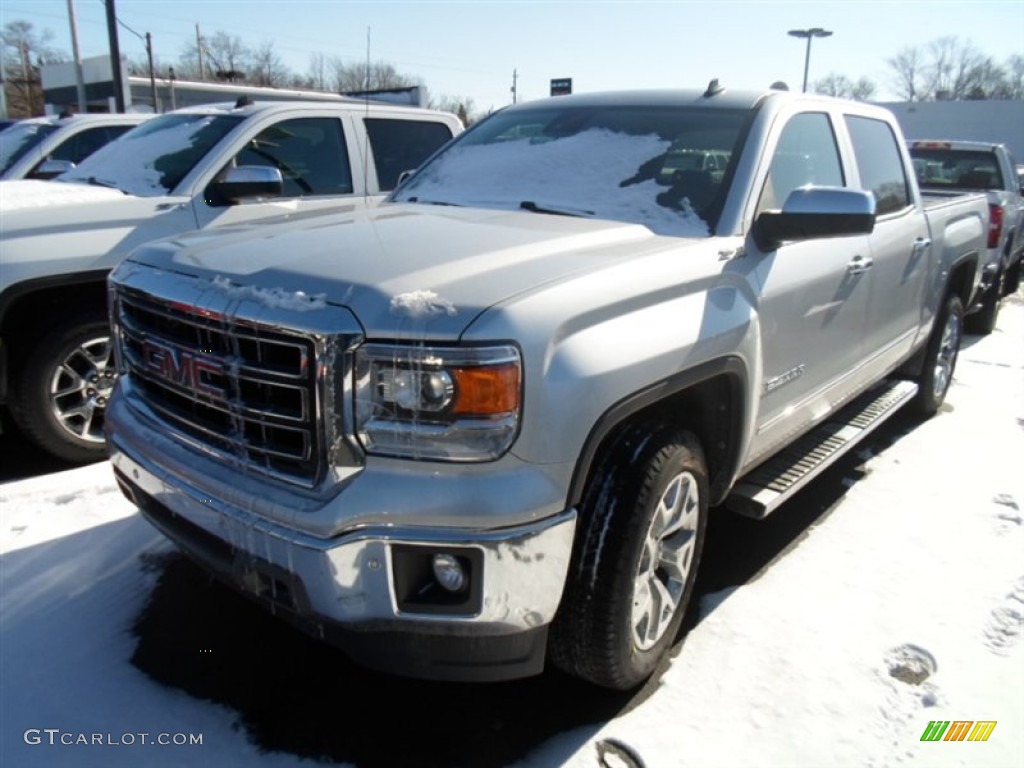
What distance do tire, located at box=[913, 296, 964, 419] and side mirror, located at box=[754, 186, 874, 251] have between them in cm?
276

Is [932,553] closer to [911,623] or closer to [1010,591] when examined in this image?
[1010,591]

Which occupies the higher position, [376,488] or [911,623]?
[376,488]

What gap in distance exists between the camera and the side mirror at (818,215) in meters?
2.75

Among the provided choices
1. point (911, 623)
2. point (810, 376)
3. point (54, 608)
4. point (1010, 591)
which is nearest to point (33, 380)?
point (54, 608)

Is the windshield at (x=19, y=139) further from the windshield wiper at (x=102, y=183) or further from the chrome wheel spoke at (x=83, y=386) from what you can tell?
the chrome wheel spoke at (x=83, y=386)

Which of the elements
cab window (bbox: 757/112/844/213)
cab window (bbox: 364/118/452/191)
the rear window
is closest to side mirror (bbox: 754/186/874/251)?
cab window (bbox: 757/112/844/213)

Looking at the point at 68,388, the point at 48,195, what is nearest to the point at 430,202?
the point at 68,388

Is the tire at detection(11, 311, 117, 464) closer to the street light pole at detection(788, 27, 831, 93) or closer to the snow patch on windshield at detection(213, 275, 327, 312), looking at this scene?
the snow patch on windshield at detection(213, 275, 327, 312)

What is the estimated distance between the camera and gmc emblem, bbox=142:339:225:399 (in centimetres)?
222

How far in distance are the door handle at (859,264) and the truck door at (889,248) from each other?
0.07 meters

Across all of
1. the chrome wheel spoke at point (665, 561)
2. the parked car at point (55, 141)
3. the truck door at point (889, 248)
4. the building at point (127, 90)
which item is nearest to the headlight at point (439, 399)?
the chrome wheel spoke at point (665, 561)

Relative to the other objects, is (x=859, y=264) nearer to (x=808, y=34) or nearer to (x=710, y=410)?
(x=710, y=410)

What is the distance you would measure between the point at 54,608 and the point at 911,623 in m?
3.25

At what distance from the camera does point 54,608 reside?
2.99m
